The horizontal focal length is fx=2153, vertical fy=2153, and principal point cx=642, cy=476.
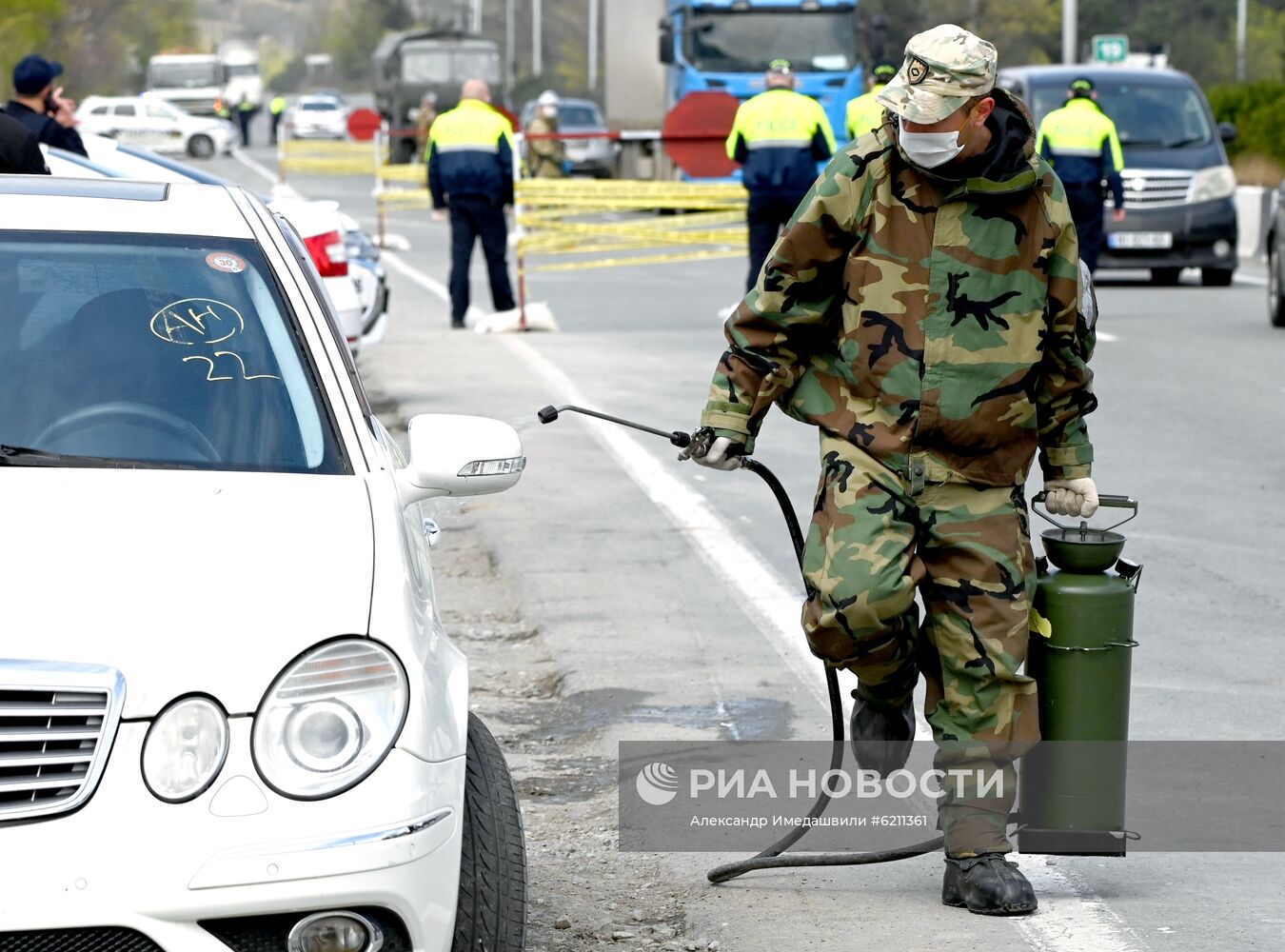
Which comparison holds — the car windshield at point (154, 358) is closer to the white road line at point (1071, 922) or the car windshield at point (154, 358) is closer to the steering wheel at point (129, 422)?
the steering wheel at point (129, 422)

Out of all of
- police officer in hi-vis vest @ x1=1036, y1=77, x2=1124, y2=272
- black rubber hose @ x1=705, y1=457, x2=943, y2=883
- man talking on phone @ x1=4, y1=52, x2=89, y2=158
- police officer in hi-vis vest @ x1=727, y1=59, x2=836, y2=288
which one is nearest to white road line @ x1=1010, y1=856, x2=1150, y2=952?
black rubber hose @ x1=705, y1=457, x2=943, y2=883

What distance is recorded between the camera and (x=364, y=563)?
11.6 ft

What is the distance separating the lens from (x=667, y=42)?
2888 cm

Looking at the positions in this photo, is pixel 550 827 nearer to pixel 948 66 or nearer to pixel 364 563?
pixel 364 563

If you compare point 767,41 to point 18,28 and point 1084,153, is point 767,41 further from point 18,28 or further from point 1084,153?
point 18,28

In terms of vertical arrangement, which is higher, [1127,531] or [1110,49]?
[1110,49]

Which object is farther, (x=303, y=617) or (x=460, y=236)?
(x=460, y=236)

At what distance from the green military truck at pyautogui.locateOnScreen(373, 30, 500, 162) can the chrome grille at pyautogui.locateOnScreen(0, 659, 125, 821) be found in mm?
52335

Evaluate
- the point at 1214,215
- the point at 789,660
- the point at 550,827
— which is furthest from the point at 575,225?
the point at 550,827

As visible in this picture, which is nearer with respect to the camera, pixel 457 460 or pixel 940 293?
pixel 457 460

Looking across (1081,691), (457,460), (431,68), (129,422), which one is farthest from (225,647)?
(431,68)

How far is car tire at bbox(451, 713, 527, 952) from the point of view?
3451 mm

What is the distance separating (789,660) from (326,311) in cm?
257

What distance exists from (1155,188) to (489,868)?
18133 millimetres
